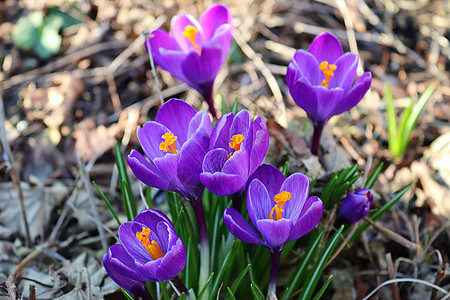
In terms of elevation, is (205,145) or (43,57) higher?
(205,145)

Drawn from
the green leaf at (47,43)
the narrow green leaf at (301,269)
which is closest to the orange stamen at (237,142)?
the narrow green leaf at (301,269)

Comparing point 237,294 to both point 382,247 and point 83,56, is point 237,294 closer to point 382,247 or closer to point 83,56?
point 382,247

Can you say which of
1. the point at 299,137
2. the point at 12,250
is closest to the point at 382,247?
the point at 299,137

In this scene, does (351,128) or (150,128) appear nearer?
(150,128)

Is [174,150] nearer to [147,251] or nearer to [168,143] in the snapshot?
[168,143]

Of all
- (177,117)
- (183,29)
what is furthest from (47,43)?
(177,117)

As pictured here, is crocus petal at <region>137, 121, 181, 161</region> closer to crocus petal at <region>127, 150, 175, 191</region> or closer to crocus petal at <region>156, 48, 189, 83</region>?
crocus petal at <region>127, 150, 175, 191</region>

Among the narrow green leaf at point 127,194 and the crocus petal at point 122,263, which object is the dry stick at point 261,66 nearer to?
the narrow green leaf at point 127,194
